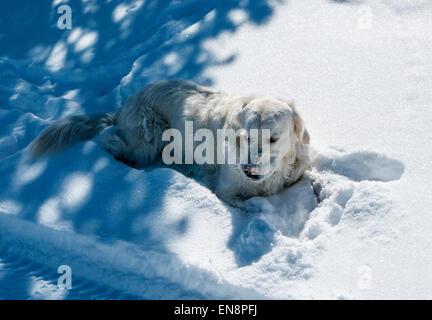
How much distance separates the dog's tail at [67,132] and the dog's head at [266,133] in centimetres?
163

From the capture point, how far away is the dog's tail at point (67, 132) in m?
4.79

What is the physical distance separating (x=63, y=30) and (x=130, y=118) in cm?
276

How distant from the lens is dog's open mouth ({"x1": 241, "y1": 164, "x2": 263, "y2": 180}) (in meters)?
3.91

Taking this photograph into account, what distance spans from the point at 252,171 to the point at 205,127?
0.94 m

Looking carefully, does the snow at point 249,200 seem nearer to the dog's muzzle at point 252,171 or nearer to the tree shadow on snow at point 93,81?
the tree shadow on snow at point 93,81

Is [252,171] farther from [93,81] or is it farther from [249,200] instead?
[93,81]

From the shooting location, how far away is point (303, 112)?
4820 millimetres

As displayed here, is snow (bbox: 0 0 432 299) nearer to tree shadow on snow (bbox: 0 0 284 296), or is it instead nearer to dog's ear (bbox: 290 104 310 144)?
tree shadow on snow (bbox: 0 0 284 296)

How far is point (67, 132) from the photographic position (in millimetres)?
4938

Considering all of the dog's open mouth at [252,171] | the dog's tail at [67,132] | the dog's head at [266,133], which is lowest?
the dog's open mouth at [252,171]

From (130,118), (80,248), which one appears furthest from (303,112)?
(80,248)

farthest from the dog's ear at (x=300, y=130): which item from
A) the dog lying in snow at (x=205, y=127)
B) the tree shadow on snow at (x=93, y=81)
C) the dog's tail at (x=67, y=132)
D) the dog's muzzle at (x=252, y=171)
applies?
the dog's tail at (x=67, y=132)

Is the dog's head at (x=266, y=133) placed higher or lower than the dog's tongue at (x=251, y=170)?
higher
